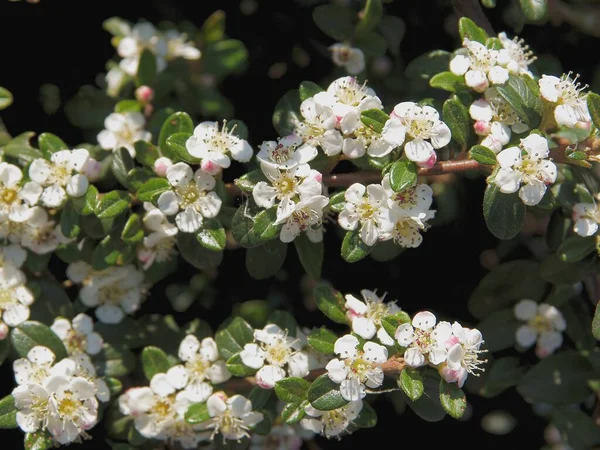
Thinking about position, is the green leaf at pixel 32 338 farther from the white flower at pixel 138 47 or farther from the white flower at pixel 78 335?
the white flower at pixel 138 47

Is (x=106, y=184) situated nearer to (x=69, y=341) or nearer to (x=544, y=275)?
(x=69, y=341)

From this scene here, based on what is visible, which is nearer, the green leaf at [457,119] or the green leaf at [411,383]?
the green leaf at [411,383]

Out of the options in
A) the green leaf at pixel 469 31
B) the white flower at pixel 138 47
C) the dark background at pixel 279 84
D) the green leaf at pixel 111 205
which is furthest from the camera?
the dark background at pixel 279 84

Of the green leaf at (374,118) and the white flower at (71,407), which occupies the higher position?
the green leaf at (374,118)

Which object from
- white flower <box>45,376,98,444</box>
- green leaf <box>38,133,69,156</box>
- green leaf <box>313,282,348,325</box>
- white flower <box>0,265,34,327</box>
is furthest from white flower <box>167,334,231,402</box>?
green leaf <box>38,133,69,156</box>

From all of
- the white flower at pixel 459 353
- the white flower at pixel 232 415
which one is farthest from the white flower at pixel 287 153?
the white flower at pixel 232 415

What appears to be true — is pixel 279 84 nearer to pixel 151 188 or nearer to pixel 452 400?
pixel 151 188
